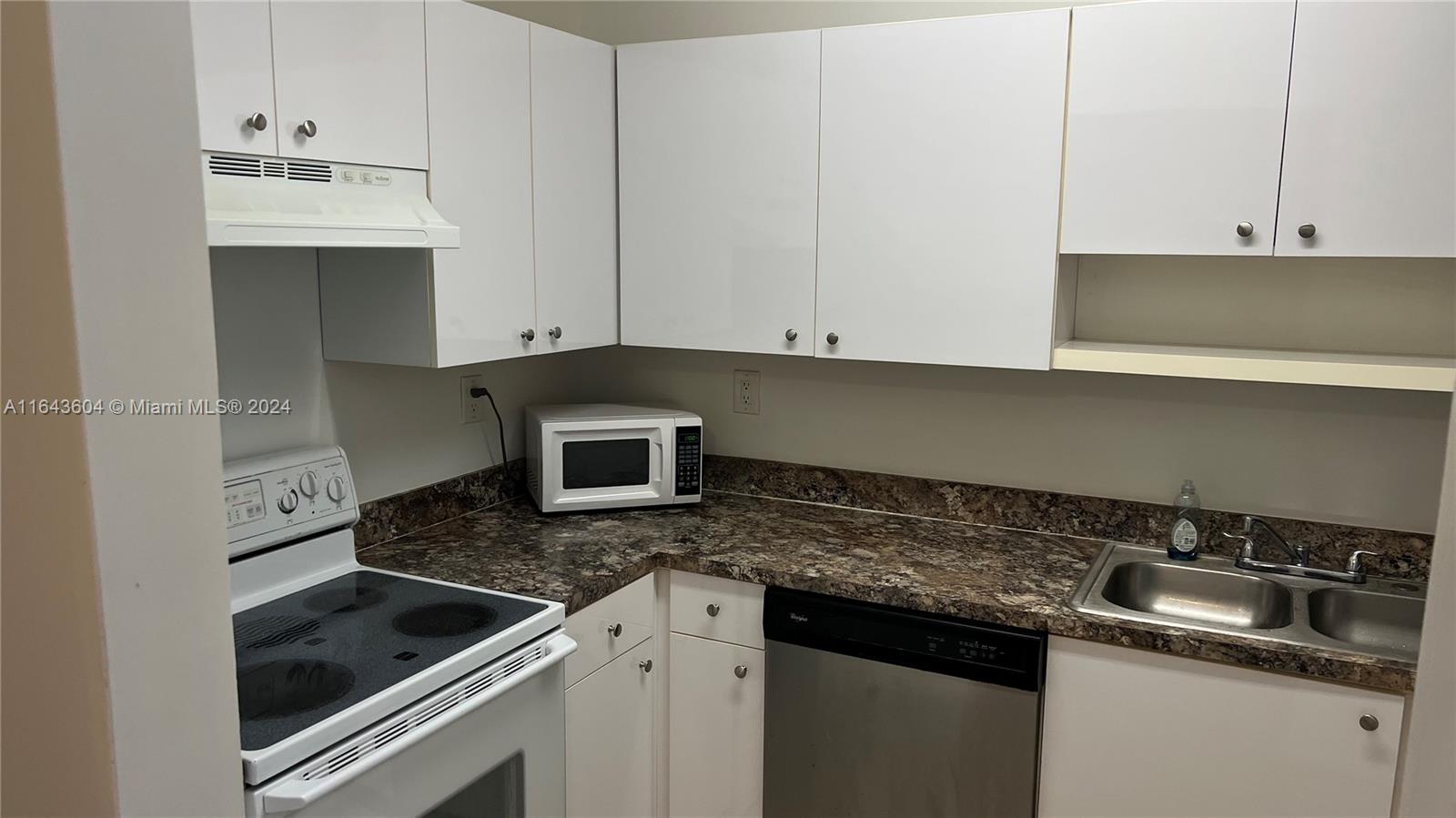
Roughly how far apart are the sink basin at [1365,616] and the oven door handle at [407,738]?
1.48 m

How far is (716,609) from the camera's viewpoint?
7.36 feet

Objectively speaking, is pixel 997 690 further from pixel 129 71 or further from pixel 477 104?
pixel 129 71

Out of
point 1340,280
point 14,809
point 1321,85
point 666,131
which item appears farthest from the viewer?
point 666,131

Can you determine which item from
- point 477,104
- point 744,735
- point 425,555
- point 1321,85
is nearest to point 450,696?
point 425,555

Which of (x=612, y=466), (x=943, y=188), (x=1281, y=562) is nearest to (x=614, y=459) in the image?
(x=612, y=466)

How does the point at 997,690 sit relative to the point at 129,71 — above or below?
below

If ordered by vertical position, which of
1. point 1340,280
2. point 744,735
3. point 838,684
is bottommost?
point 744,735

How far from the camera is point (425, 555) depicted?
7.39ft

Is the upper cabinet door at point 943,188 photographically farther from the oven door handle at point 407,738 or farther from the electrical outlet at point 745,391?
the oven door handle at point 407,738

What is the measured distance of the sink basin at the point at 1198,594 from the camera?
212 centimetres

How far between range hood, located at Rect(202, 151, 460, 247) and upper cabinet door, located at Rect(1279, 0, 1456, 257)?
5.16ft

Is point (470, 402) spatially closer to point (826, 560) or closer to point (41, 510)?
point (826, 560)

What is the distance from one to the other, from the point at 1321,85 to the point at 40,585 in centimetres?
206

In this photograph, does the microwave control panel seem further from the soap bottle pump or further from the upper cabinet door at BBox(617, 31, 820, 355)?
the soap bottle pump
